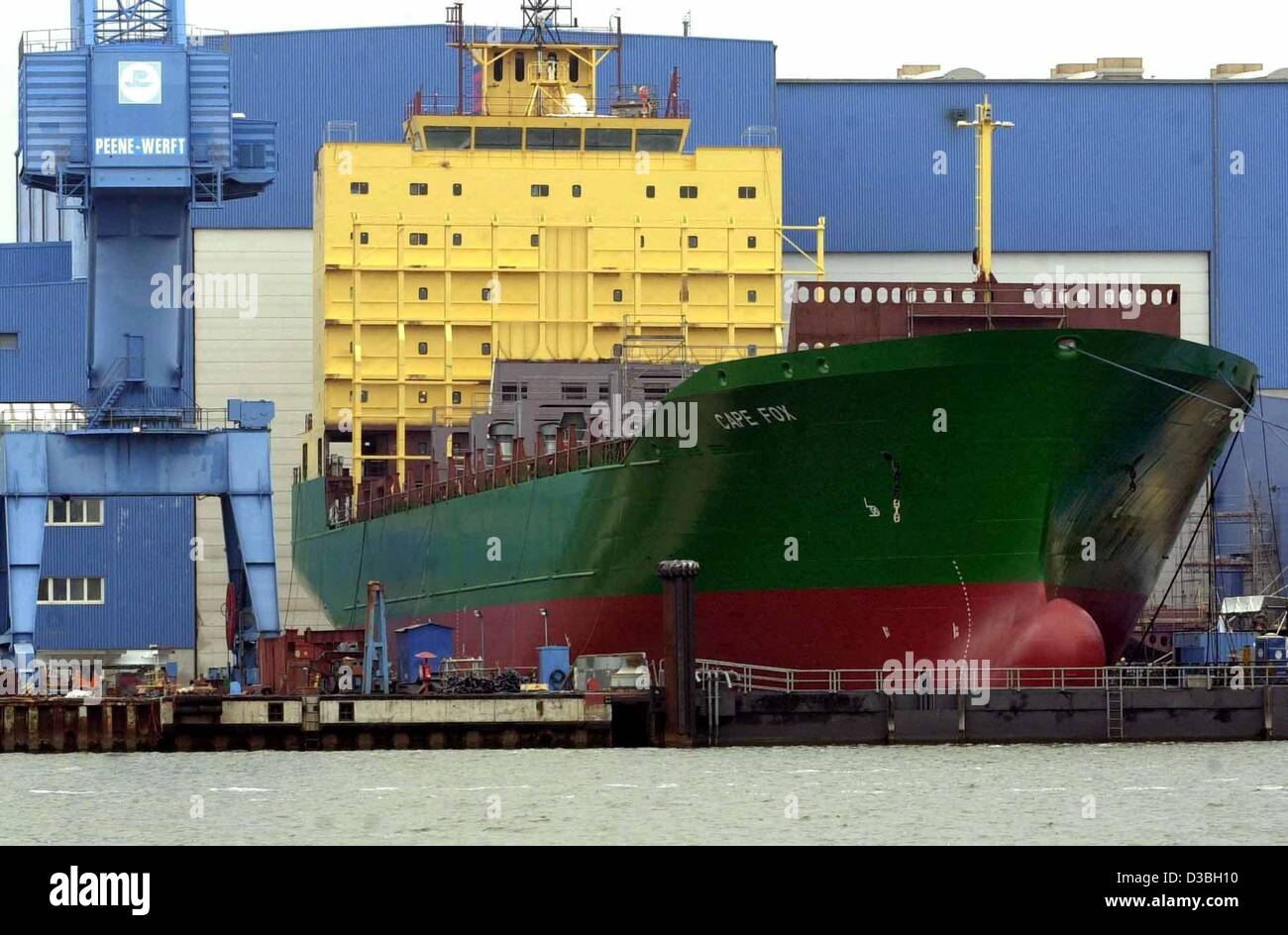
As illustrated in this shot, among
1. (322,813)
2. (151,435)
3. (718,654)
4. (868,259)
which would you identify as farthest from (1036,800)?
(868,259)

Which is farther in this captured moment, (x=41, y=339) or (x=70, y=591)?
(x=70, y=591)

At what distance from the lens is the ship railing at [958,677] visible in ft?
118

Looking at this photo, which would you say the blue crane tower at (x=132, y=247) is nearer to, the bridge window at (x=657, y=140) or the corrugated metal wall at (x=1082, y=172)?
the bridge window at (x=657, y=140)

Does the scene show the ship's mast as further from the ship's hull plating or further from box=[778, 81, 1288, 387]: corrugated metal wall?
box=[778, 81, 1288, 387]: corrugated metal wall

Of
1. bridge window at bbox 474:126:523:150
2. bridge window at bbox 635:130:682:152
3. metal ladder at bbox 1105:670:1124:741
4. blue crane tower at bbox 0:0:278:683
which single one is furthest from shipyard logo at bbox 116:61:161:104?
metal ladder at bbox 1105:670:1124:741

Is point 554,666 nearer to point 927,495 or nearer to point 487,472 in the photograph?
point 927,495

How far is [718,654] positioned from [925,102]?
2840 cm

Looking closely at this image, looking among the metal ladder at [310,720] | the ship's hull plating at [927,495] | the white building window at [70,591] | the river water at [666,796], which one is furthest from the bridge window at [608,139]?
the metal ladder at [310,720]

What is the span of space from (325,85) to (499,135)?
9.27m

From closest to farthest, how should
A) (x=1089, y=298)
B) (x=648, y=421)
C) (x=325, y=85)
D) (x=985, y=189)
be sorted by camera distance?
(x=648, y=421)
(x=1089, y=298)
(x=985, y=189)
(x=325, y=85)

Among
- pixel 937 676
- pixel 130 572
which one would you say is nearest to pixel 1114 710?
pixel 937 676

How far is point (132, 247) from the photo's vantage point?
44375 mm
